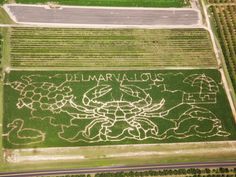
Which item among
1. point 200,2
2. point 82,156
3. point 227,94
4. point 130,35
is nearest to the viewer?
point 82,156

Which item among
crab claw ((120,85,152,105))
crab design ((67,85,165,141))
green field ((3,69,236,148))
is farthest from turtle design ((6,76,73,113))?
crab claw ((120,85,152,105))

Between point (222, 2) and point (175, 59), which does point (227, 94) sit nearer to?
point (175, 59)

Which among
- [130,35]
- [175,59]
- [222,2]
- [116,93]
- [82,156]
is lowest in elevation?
[82,156]

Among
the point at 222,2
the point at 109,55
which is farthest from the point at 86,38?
the point at 222,2

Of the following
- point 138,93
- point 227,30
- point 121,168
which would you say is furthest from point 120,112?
point 227,30

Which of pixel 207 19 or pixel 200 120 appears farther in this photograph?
pixel 207 19

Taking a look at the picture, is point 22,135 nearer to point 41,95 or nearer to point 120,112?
point 41,95

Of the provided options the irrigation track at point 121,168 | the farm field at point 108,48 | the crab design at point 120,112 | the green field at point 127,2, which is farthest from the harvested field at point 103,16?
the irrigation track at point 121,168
